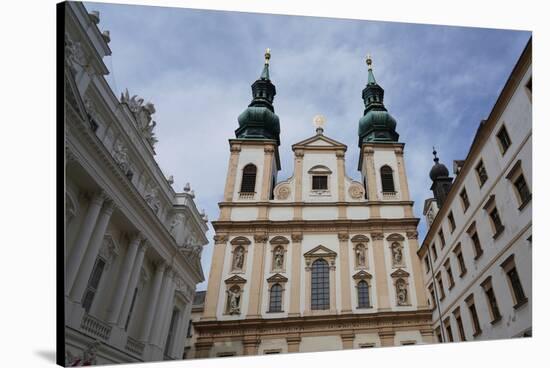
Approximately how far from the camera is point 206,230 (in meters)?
10.2

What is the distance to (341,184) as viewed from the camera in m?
12.5

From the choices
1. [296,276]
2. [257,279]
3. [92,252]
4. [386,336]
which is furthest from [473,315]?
[92,252]

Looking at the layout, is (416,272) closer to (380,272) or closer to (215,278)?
(380,272)

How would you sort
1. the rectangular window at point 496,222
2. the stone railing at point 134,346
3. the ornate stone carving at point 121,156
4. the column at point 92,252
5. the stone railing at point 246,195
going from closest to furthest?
1. the column at point 92,252
2. the stone railing at point 134,346
3. the rectangular window at point 496,222
4. the ornate stone carving at point 121,156
5. the stone railing at point 246,195

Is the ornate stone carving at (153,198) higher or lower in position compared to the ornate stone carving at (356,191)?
lower

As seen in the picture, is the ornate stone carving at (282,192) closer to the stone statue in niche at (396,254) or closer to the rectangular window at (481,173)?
the stone statue in niche at (396,254)

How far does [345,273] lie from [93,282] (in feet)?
20.1

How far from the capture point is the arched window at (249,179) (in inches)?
509

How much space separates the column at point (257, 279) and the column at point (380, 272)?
117 inches

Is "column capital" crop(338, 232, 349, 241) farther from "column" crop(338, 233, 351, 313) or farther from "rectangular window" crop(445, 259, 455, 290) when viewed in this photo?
"rectangular window" crop(445, 259, 455, 290)

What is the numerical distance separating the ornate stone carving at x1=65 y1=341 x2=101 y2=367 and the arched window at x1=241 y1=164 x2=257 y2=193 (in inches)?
298

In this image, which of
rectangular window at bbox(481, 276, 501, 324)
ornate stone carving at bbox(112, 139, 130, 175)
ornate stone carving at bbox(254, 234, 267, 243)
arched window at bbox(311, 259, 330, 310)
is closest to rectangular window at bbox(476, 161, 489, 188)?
rectangular window at bbox(481, 276, 501, 324)

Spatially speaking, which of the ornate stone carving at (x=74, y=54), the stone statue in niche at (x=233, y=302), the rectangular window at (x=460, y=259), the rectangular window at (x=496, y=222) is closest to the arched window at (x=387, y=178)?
the rectangular window at (x=460, y=259)

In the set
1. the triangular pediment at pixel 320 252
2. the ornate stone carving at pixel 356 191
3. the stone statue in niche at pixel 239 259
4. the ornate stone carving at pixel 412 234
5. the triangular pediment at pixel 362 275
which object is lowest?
the triangular pediment at pixel 362 275
